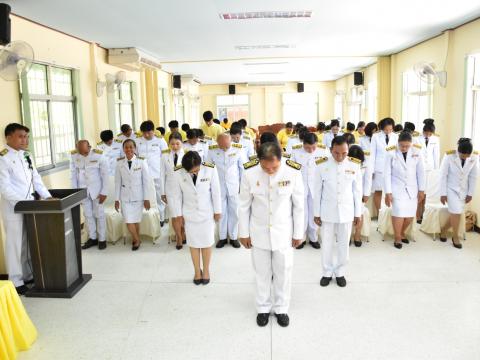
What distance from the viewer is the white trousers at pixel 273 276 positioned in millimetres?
3297

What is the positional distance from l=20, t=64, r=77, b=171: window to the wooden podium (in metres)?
1.84

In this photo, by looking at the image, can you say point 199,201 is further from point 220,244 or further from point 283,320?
point 220,244

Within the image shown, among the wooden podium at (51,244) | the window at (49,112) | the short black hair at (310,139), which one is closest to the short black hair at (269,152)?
the wooden podium at (51,244)

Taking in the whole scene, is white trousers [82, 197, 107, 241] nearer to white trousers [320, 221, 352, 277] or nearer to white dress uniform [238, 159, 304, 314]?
white dress uniform [238, 159, 304, 314]

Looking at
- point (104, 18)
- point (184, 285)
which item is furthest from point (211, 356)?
point (104, 18)

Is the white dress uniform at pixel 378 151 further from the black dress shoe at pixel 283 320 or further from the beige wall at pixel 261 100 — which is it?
the beige wall at pixel 261 100

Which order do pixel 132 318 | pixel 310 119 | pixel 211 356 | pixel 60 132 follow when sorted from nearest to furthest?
pixel 211 356
pixel 132 318
pixel 60 132
pixel 310 119

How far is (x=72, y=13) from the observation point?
518 centimetres

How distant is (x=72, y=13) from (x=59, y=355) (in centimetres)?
402

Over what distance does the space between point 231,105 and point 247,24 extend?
14.2 m

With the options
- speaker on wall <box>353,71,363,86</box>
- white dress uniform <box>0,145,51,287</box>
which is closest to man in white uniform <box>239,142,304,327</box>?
A: white dress uniform <box>0,145,51,287</box>

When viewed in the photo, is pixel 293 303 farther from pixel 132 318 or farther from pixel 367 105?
pixel 367 105

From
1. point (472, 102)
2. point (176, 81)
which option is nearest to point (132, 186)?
point (472, 102)

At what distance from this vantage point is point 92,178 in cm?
536
